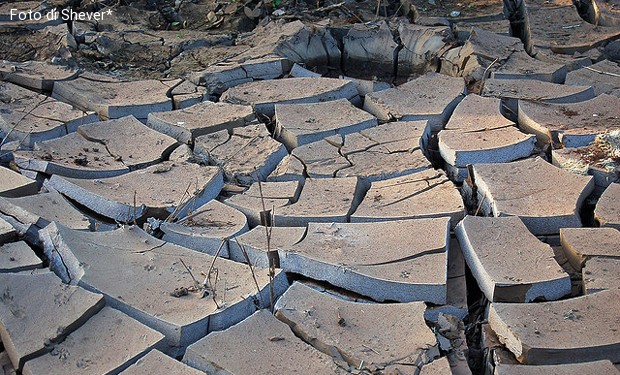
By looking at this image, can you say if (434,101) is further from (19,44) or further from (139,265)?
(19,44)

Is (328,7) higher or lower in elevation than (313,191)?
higher

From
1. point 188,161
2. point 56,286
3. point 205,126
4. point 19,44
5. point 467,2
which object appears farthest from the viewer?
point 467,2

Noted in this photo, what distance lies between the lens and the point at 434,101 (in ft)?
13.9

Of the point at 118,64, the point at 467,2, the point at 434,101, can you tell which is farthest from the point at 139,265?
the point at 467,2

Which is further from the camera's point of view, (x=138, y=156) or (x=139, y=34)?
(x=139, y=34)

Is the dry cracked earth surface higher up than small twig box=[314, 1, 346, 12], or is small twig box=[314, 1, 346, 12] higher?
small twig box=[314, 1, 346, 12]

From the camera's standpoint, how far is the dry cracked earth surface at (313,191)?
8.43ft

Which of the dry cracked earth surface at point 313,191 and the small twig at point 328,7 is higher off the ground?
the small twig at point 328,7

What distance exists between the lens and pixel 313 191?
11.4ft

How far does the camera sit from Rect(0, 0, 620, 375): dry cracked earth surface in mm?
2570

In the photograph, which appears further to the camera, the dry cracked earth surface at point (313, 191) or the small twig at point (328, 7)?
the small twig at point (328, 7)

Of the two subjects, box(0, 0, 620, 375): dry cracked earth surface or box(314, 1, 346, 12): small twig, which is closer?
box(0, 0, 620, 375): dry cracked earth surface

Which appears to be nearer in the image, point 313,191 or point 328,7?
point 313,191

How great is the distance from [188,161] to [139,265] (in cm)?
95
